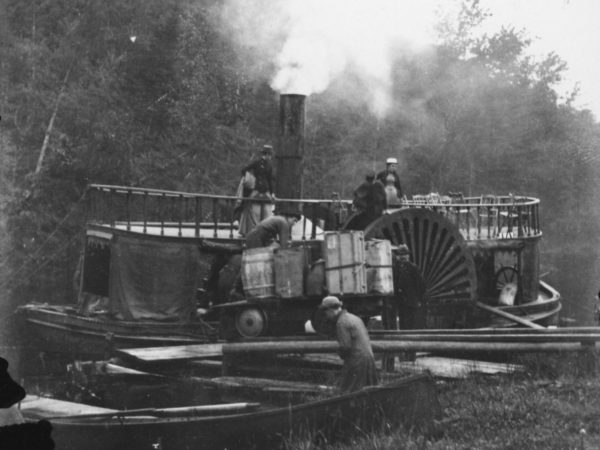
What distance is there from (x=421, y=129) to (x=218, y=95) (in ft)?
35.8

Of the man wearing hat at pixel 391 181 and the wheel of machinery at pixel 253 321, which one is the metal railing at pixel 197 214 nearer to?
the man wearing hat at pixel 391 181

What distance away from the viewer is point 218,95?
30734 millimetres

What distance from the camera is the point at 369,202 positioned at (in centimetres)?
1342

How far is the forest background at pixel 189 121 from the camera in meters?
28.1

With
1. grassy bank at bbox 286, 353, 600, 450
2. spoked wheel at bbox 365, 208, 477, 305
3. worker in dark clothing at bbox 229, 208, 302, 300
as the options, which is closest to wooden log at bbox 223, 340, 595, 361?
grassy bank at bbox 286, 353, 600, 450

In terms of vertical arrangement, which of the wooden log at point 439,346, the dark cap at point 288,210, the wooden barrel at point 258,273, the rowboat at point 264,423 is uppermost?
the dark cap at point 288,210

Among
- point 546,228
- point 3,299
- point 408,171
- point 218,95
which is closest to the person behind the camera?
point 3,299

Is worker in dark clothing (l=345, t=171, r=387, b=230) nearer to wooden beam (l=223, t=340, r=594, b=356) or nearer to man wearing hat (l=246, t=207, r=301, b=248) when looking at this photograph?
man wearing hat (l=246, t=207, r=301, b=248)

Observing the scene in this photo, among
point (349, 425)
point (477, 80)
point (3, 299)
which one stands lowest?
point (349, 425)

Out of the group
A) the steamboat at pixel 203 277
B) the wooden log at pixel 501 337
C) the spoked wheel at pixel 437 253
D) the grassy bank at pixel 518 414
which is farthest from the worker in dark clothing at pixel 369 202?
the grassy bank at pixel 518 414

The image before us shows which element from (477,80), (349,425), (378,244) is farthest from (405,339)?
(477,80)

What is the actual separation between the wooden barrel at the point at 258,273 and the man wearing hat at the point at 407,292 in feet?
7.57

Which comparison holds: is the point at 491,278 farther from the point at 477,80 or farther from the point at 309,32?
the point at 477,80

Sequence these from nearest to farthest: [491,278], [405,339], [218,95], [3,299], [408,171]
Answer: [405,339], [491,278], [3,299], [218,95], [408,171]
